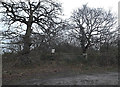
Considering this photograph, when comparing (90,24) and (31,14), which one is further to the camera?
(90,24)

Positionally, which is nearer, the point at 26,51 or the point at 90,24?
the point at 26,51

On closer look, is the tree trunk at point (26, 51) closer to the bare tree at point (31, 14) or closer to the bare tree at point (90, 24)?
the bare tree at point (31, 14)

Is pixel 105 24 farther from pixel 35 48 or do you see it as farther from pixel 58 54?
pixel 35 48

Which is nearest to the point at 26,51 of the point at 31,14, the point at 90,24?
the point at 31,14

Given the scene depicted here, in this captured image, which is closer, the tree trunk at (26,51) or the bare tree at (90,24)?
the tree trunk at (26,51)

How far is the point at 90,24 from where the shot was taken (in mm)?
30203

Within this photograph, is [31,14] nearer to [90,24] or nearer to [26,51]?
[26,51]

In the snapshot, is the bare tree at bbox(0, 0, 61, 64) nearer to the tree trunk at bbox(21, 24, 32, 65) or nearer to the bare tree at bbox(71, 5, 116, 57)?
the tree trunk at bbox(21, 24, 32, 65)

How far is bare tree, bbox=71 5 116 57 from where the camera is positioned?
2844 centimetres

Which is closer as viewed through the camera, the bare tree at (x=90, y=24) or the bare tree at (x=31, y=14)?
the bare tree at (x=31, y=14)

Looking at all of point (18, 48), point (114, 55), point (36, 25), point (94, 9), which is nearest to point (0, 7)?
point (36, 25)

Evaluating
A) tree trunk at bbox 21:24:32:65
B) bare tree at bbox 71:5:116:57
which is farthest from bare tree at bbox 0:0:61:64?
bare tree at bbox 71:5:116:57

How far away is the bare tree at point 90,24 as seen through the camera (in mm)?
28438

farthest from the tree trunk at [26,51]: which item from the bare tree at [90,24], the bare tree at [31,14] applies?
the bare tree at [90,24]
